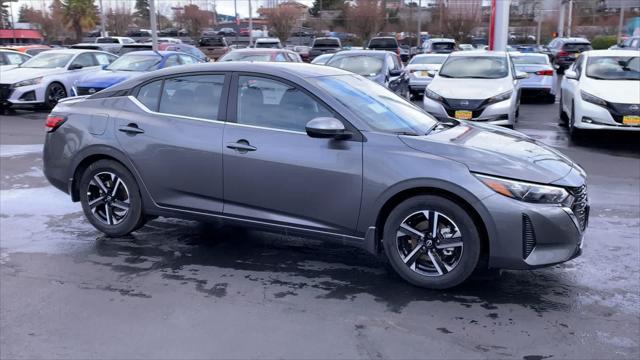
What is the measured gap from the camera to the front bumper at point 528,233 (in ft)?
13.5

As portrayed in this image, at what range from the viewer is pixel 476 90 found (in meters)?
11.3

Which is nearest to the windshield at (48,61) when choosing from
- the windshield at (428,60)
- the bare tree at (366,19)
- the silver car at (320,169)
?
the windshield at (428,60)

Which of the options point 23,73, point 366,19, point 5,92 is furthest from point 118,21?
point 5,92

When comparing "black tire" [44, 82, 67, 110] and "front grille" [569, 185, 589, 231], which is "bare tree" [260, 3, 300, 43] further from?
"front grille" [569, 185, 589, 231]

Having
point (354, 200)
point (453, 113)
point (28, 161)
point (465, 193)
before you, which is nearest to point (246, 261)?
point (354, 200)

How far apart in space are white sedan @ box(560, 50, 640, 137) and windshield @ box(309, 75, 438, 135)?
5.90 metres

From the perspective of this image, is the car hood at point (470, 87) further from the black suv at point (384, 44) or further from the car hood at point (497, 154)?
the black suv at point (384, 44)

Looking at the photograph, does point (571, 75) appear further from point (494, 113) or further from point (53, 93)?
point (53, 93)

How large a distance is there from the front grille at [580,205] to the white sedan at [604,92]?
20.3 feet

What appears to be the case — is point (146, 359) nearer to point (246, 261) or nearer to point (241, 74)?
point (246, 261)

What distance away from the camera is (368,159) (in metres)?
4.48

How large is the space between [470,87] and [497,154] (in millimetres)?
7406

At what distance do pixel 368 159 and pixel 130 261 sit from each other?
219 centimetres

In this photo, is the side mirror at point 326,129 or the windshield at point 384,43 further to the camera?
the windshield at point 384,43
